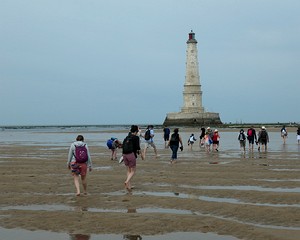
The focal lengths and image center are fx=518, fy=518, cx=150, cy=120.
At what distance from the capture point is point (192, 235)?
8.22 metres

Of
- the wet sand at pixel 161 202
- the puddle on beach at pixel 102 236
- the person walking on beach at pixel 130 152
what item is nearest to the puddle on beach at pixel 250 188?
the wet sand at pixel 161 202

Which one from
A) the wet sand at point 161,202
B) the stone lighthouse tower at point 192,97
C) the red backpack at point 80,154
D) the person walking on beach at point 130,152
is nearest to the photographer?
the wet sand at point 161,202

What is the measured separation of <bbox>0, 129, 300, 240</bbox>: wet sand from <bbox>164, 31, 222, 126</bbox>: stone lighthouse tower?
77042 millimetres

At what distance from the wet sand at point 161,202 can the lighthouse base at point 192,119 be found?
76.6 metres

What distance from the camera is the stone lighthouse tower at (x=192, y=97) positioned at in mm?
95062

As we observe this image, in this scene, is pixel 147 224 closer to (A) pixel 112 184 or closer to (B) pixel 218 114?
(A) pixel 112 184

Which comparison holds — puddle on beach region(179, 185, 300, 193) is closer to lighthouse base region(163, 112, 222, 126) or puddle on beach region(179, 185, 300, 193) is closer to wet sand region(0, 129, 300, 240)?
wet sand region(0, 129, 300, 240)

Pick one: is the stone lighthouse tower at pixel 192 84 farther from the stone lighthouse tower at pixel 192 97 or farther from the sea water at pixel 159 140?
the sea water at pixel 159 140

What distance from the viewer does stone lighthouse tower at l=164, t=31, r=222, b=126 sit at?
95062 millimetres

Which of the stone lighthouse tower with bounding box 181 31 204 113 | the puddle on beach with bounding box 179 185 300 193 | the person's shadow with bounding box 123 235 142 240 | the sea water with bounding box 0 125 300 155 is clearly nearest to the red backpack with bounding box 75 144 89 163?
the puddle on beach with bounding box 179 185 300 193

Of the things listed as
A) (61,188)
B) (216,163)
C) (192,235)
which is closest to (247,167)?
(216,163)

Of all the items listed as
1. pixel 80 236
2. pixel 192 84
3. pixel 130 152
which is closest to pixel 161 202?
pixel 130 152

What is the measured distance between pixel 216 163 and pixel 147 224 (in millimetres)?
12212

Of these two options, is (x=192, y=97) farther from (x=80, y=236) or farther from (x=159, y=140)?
(x=80, y=236)
